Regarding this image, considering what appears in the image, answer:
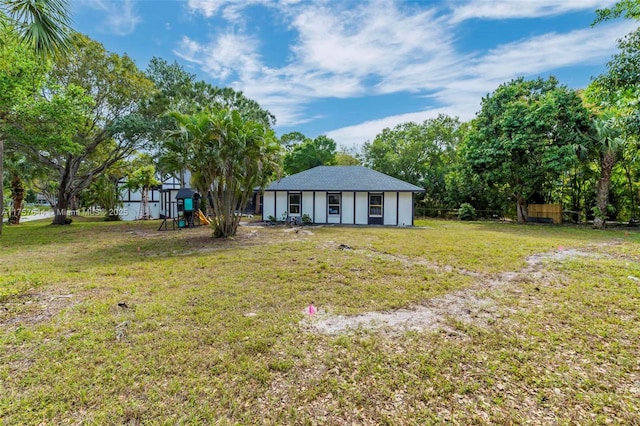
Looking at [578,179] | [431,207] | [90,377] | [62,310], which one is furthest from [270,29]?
[578,179]

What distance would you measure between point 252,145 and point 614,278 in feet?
33.2

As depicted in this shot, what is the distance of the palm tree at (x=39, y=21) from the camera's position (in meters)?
4.33

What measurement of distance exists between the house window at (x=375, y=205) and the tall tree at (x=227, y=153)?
829cm

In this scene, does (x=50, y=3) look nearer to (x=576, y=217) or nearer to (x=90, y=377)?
(x=90, y=377)

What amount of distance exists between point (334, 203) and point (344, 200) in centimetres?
68

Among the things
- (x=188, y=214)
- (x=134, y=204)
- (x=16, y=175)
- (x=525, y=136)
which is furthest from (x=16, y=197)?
(x=525, y=136)

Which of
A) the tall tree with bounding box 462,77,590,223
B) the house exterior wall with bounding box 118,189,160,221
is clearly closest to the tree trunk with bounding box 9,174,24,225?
the house exterior wall with bounding box 118,189,160,221

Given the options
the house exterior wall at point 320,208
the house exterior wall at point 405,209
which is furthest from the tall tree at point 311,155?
the house exterior wall at point 405,209

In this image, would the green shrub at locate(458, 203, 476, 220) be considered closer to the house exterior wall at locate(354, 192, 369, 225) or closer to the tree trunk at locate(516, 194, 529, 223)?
the tree trunk at locate(516, 194, 529, 223)

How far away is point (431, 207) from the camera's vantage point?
25.2m

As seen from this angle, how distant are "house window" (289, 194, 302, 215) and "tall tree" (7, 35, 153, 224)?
29.7 ft

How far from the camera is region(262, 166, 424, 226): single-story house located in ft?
57.8

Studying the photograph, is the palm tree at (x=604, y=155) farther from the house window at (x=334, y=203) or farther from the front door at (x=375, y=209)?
the house window at (x=334, y=203)

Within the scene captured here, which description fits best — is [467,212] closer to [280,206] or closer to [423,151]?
[423,151]
